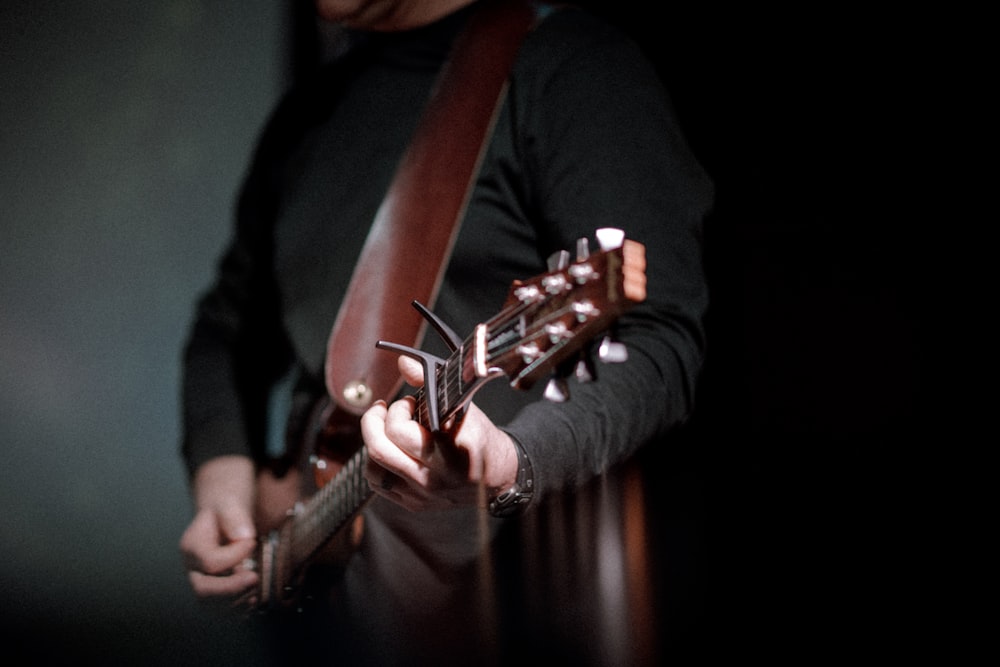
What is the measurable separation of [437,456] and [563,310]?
17 centimetres

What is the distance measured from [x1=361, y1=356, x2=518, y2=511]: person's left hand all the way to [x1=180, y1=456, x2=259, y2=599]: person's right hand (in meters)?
0.40

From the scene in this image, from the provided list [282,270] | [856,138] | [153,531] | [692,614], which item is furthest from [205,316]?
[856,138]

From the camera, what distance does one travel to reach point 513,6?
851mm

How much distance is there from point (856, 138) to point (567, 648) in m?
0.68

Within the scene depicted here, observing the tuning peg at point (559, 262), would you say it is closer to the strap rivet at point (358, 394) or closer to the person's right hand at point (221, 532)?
the strap rivet at point (358, 394)

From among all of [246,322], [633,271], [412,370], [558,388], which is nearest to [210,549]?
[246,322]

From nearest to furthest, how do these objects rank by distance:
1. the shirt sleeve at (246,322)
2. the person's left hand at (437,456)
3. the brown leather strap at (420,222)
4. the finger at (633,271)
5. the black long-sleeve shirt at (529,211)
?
1. the finger at (633,271)
2. the person's left hand at (437,456)
3. the black long-sleeve shirt at (529,211)
4. the brown leather strap at (420,222)
5. the shirt sleeve at (246,322)

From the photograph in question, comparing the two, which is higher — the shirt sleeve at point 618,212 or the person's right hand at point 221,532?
the shirt sleeve at point 618,212

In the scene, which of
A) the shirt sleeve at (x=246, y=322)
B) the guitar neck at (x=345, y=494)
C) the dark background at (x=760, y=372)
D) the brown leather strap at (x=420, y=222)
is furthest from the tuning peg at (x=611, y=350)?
the shirt sleeve at (x=246, y=322)

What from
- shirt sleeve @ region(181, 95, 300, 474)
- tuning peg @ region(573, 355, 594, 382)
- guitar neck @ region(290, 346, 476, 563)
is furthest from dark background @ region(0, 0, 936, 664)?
tuning peg @ region(573, 355, 594, 382)

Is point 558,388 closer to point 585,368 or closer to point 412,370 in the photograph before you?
point 585,368

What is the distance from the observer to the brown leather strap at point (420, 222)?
78cm

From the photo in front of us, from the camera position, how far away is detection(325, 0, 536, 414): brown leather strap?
0.78m

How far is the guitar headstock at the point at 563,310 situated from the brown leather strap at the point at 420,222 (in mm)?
259
